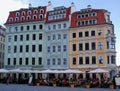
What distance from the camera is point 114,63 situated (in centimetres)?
5712

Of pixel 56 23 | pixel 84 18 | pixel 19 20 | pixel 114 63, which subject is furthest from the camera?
pixel 19 20

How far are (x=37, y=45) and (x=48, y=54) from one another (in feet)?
12.2

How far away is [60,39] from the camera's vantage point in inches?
2495

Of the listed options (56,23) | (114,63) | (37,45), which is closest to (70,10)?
(56,23)

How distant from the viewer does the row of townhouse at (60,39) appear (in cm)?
5803

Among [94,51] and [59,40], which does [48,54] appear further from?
[94,51]

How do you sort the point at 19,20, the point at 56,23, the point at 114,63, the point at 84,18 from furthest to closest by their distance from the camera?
the point at 19,20 → the point at 56,23 → the point at 84,18 → the point at 114,63

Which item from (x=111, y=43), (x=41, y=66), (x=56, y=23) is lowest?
(x=41, y=66)

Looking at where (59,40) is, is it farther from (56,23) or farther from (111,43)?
(111,43)

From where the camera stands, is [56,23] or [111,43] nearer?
[111,43]

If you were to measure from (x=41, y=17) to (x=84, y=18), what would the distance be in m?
12.0

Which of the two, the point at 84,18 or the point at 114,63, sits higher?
the point at 84,18

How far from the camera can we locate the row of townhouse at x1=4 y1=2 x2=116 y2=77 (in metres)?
58.0

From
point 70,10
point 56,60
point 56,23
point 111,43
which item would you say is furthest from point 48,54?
point 111,43
